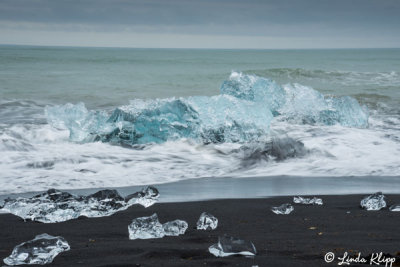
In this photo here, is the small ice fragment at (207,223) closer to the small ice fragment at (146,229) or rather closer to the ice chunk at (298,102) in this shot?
the small ice fragment at (146,229)

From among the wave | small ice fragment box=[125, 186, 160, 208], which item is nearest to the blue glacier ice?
small ice fragment box=[125, 186, 160, 208]

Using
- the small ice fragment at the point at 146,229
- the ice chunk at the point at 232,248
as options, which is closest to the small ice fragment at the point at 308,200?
the small ice fragment at the point at 146,229

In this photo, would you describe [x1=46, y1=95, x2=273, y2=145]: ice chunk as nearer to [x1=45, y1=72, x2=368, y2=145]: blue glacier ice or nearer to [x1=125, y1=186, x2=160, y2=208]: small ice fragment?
[x1=45, y1=72, x2=368, y2=145]: blue glacier ice

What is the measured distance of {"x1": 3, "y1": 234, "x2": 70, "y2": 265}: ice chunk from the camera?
7.61 ft

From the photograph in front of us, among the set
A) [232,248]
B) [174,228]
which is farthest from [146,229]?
[232,248]

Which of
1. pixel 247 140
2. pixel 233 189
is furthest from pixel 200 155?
pixel 233 189

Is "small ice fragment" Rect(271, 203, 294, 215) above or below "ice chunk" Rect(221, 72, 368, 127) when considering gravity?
below

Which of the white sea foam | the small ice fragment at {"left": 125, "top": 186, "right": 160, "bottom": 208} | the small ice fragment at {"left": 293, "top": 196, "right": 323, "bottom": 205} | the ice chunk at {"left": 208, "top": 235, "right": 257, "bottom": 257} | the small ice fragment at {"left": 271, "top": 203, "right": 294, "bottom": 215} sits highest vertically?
the ice chunk at {"left": 208, "top": 235, "right": 257, "bottom": 257}

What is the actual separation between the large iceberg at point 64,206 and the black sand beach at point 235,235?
3.2 inches

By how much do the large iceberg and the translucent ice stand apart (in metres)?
0.69

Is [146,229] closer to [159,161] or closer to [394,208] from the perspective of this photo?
[394,208]

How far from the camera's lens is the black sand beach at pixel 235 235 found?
2334 millimetres

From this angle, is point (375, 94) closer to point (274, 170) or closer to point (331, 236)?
point (274, 170)

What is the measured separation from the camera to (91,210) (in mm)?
3492
